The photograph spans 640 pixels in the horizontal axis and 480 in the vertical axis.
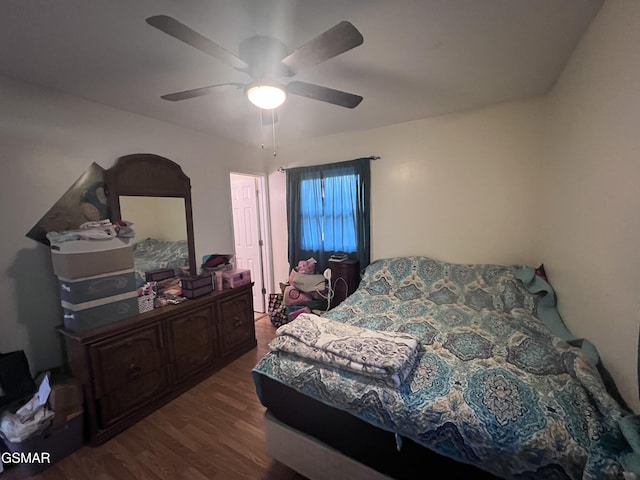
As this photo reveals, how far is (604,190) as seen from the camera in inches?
51.1

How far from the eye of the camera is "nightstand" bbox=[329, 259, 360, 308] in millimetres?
3092

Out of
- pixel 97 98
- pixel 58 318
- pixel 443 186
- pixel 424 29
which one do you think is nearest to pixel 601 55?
pixel 424 29

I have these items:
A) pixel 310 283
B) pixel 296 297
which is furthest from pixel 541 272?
pixel 296 297

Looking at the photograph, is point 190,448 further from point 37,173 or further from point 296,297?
point 37,173

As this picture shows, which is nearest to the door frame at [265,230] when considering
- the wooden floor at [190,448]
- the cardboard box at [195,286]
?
the cardboard box at [195,286]

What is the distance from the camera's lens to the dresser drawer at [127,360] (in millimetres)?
1767

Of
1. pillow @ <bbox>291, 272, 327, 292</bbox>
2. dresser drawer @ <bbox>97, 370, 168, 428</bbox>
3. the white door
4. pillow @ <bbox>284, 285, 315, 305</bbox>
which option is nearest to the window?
pillow @ <bbox>291, 272, 327, 292</bbox>

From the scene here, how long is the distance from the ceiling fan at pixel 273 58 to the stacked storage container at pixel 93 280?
1.15 metres

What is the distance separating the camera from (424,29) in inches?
53.6

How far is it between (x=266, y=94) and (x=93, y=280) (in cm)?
171

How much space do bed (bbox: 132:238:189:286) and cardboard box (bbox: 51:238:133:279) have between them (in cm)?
29

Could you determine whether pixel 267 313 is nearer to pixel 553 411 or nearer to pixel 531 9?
pixel 553 411

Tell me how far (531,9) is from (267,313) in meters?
3.97

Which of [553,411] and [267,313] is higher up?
[553,411]
